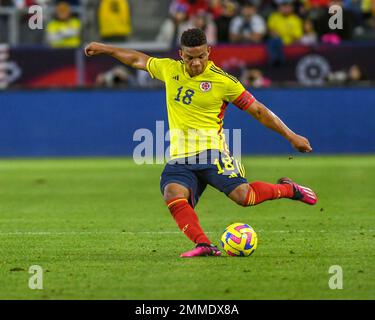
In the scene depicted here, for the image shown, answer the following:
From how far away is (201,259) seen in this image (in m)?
9.25

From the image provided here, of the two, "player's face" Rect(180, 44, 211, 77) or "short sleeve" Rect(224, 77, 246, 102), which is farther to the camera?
"short sleeve" Rect(224, 77, 246, 102)

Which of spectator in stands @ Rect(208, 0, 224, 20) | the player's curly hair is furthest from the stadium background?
the player's curly hair

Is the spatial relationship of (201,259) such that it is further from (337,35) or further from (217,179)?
(337,35)

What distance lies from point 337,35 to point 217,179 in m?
14.3

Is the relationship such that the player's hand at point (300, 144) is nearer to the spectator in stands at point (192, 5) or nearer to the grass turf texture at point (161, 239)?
the grass turf texture at point (161, 239)

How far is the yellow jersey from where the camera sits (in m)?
9.66

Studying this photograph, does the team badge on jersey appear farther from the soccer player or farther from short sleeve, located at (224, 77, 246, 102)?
short sleeve, located at (224, 77, 246, 102)

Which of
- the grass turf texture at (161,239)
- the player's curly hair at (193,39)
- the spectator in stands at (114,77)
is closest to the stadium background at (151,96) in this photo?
the spectator in stands at (114,77)

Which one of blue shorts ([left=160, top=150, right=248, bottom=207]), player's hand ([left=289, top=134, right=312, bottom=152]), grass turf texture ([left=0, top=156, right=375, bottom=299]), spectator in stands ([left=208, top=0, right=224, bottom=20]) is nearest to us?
grass turf texture ([left=0, top=156, right=375, bottom=299])

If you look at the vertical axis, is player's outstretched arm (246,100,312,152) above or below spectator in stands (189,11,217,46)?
below

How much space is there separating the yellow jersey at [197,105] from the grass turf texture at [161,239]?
1036 millimetres

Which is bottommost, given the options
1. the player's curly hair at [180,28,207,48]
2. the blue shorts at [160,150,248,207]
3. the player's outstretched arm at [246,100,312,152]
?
the blue shorts at [160,150,248,207]

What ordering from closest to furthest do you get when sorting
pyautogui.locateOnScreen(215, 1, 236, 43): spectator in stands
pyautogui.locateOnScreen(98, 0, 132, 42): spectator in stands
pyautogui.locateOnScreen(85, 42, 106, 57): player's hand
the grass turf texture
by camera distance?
the grass turf texture
pyautogui.locateOnScreen(85, 42, 106, 57): player's hand
pyautogui.locateOnScreen(215, 1, 236, 43): spectator in stands
pyautogui.locateOnScreen(98, 0, 132, 42): spectator in stands
